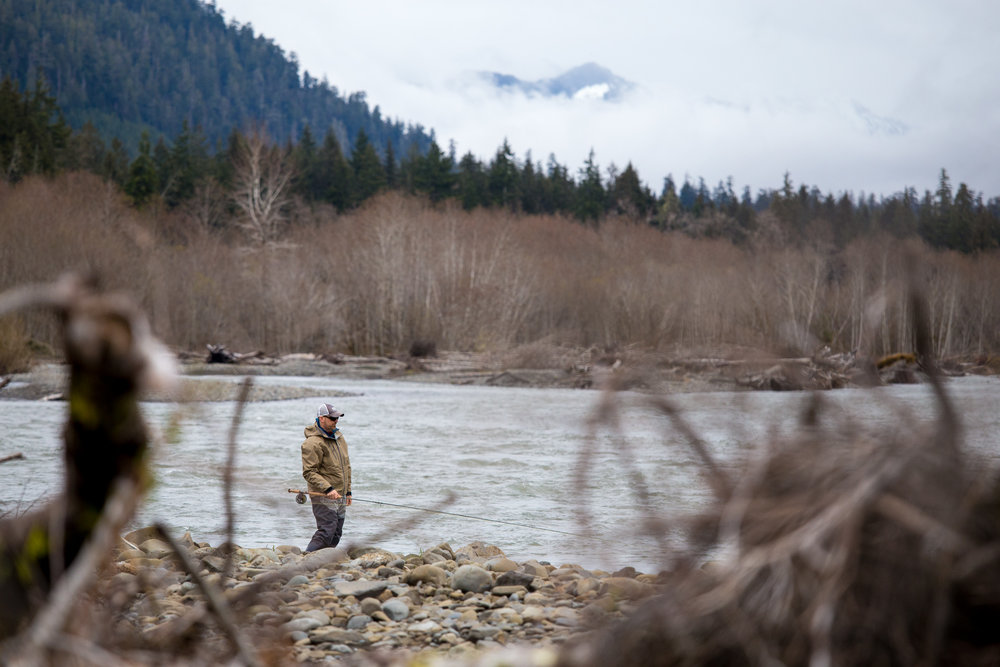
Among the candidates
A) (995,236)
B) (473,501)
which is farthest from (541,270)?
(473,501)

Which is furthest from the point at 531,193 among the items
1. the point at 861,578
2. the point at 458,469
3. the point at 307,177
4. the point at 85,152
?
the point at 861,578

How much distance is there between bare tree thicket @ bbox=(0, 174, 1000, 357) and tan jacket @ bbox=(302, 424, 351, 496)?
27.5 meters

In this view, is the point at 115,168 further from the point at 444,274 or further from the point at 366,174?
the point at 444,274

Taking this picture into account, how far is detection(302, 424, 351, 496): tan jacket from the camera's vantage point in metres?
7.73

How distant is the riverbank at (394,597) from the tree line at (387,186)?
38.3 m

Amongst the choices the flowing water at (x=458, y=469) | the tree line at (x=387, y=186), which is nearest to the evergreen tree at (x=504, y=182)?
the tree line at (x=387, y=186)

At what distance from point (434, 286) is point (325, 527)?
33.3 metres

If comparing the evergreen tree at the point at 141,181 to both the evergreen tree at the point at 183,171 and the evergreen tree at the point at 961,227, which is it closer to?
the evergreen tree at the point at 183,171

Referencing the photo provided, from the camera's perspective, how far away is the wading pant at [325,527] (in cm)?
778

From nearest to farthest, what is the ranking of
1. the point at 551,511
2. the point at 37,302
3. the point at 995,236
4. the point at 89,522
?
1. the point at 37,302
2. the point at 89,522
3. the point at 551,511
4. the point at 995,236

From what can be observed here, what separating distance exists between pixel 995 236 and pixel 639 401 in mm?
65373

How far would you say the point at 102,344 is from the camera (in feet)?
4.25

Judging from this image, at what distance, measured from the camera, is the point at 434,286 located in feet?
134

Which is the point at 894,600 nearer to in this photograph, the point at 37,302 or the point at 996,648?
the point at 996,648
